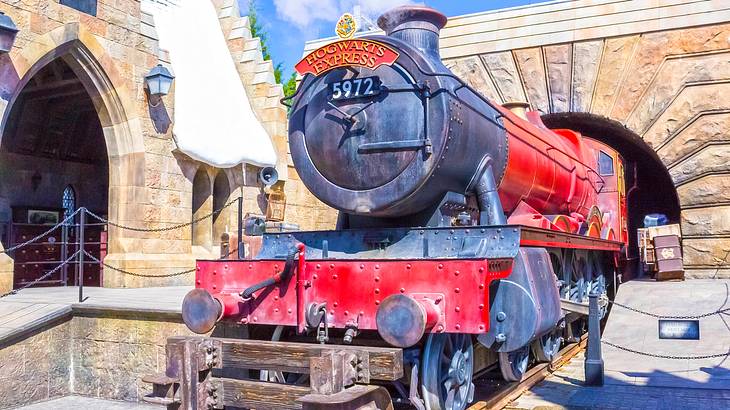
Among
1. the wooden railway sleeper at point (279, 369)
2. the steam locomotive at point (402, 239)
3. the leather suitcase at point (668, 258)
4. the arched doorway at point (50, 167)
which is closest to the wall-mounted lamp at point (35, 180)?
the arched doorway at point (50, 167)

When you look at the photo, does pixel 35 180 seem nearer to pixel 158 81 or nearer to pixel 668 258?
pixel 158 81

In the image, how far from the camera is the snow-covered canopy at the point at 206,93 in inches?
400

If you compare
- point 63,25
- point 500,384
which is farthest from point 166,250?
point 500,384

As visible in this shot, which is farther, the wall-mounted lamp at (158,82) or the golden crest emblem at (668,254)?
the golden crest emblem at (668,254)

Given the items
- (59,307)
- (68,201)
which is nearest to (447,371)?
(59,307)

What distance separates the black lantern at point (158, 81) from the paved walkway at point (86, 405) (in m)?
4.77

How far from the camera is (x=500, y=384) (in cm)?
564

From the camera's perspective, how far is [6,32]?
7.57 m

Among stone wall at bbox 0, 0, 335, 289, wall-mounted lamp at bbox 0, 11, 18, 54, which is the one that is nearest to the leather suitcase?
stone wall at bbox 0, 0, 335, 289

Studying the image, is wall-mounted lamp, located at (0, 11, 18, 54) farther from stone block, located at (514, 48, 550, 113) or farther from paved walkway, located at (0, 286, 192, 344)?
stone block, located at (514, 48, 550, 113)

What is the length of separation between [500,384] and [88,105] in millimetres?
9314

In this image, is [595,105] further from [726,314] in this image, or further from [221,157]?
[221,157]

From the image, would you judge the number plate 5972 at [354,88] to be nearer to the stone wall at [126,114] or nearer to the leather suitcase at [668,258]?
the stone wall at [126,114]

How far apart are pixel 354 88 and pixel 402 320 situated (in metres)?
1.70
